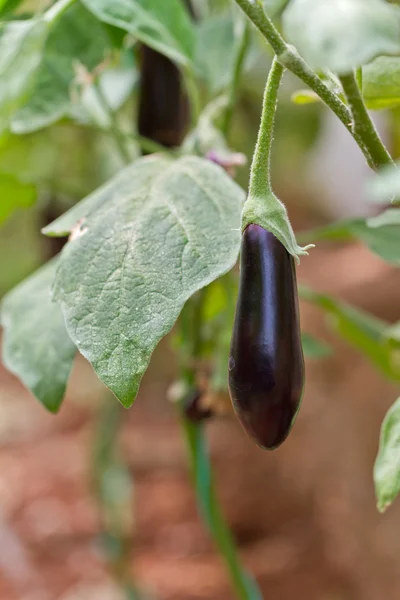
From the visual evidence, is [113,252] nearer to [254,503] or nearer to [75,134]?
[75,134]

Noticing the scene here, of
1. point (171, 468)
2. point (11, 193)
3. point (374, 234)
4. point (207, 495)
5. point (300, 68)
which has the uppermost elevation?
point (300, 68)

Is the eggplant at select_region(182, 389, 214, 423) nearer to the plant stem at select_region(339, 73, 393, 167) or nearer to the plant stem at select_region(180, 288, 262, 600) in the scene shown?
the plant stem at select_region(180, 288, 262, 600)

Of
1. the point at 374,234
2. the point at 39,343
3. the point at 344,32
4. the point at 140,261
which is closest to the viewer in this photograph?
the point at 344,32

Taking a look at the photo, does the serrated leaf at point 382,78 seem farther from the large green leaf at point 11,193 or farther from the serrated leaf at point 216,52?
the large green leaf at point 11,193

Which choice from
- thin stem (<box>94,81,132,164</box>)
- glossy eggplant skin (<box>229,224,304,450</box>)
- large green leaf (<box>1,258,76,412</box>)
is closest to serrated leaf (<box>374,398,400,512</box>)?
glossy eggplant skin (<box>229,224,304,450</box>)

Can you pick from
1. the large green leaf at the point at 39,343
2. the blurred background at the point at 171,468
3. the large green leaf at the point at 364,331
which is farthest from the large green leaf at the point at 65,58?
the large green leaf at the point at 364,331

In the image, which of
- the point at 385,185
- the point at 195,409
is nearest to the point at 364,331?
the point at 195,409

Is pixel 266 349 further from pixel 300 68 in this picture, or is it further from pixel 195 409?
pixel 195 409
